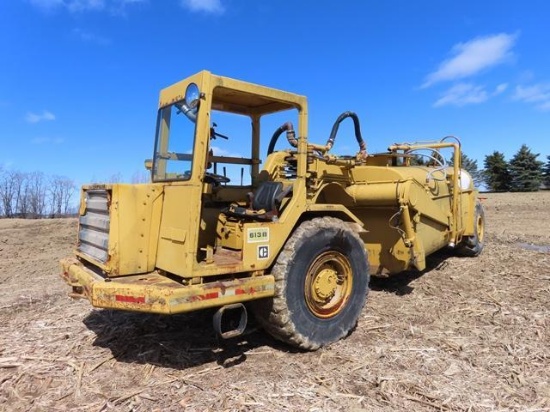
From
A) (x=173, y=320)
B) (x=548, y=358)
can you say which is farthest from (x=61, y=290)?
(x=548, y=358)

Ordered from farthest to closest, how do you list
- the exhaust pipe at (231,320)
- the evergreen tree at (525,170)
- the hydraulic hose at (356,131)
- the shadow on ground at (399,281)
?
1. the evergreen tree at (525,170)
2. the shadow on ground at (399,281)
3. the hydraulic hose at (356,131)
4. the exhaust pipe at (231,320)

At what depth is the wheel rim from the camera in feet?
13.6

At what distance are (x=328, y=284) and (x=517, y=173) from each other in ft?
124

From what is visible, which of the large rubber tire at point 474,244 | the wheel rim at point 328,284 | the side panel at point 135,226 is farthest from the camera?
the large rubber tire at point 474,244

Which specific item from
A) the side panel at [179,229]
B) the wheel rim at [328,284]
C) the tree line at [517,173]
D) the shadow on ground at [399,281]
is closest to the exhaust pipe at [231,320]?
the side panel at [179,229]

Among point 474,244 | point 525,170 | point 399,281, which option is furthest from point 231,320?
point 525,170

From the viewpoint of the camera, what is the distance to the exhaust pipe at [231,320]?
346 centimetres

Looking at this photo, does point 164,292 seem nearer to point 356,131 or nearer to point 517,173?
point 356,131

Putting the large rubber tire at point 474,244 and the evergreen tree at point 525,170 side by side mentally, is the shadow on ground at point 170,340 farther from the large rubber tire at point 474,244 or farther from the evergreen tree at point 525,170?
the evergreen tree at point 525,170

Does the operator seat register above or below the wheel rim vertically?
above

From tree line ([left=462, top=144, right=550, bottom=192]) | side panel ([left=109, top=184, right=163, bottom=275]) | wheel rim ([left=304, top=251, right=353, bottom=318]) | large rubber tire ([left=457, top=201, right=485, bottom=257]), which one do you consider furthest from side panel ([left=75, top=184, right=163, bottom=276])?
tree line ([left=462, top=144, right=550, bottom=192])

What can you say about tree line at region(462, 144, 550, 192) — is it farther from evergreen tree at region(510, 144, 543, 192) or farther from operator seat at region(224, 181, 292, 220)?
operator seat at region(224, 181, 292, 220)

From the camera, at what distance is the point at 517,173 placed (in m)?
36.6

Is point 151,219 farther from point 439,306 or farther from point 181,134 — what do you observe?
point 439,306
